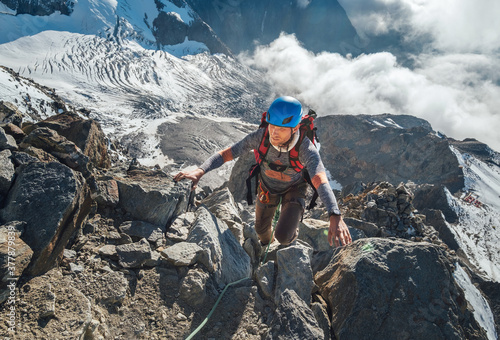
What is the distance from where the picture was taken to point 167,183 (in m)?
6.26

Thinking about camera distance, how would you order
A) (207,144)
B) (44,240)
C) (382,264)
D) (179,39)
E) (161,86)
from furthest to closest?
(179,39)
(161,86)
(207,144)
(382,264)
(44,240)

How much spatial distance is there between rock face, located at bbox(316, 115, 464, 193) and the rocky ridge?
217ft

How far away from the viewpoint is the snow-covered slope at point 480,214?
29.6 metres

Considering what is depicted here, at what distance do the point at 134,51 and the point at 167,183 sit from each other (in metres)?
138

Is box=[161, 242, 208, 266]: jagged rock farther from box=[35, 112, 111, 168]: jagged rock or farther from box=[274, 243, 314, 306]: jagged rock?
box=[35, 112, 111, 168]: jagged rock

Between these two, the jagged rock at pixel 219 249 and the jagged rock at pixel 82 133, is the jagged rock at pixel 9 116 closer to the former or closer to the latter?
the jagged rock at pixel 82 133

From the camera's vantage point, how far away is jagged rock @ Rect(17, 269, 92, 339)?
2787 millimetres

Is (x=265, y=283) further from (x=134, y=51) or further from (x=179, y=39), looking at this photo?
(x=179, y=39)

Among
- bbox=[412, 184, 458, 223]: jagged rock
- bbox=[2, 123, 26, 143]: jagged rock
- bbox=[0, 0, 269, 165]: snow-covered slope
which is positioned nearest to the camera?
bbox=[2, 123, 26, 143]: jagged rock

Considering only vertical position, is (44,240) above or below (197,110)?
below

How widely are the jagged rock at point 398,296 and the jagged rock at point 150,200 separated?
12.1 feet

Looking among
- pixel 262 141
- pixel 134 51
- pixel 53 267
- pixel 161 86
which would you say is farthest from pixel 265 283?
pixel 134 51

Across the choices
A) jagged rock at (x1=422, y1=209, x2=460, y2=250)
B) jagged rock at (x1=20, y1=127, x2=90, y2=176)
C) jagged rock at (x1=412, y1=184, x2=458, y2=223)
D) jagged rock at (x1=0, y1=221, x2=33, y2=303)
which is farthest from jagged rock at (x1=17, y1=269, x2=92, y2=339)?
jagged rock at (x1=412, y1=184, x2=458, y2=223)

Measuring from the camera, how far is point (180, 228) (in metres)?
5.60
